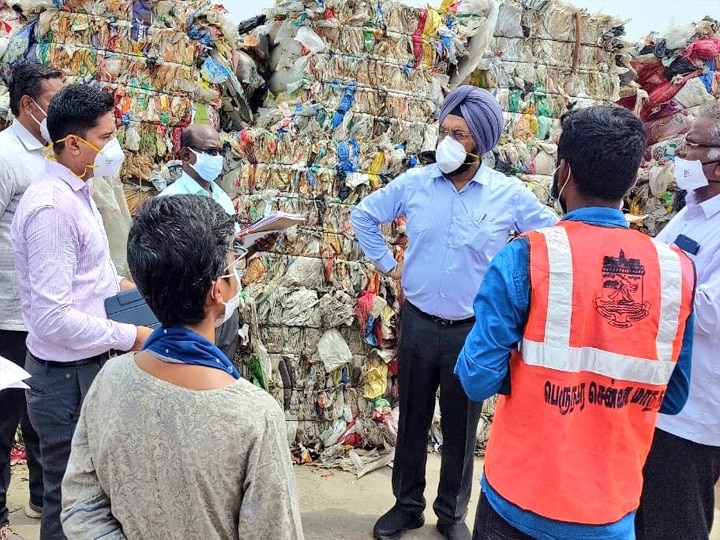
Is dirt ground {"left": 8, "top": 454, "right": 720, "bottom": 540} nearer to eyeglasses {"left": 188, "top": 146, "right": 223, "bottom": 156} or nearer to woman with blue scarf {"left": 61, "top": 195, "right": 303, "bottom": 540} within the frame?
eyeglasses {"left": 188, "top": 146, "right": 223, "bottom": 156}

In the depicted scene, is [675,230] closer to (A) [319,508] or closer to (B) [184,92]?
(A) [319,508]

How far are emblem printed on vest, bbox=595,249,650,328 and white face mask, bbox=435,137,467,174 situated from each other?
58.2 inches

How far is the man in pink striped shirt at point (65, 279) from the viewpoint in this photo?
6.57ft

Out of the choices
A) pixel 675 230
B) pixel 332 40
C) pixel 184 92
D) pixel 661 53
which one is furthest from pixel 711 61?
pixel 184 92

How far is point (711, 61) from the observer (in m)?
5.05

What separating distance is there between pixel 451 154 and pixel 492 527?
175 centimetres

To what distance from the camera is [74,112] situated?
217cm

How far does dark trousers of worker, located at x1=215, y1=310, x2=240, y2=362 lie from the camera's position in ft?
11.1

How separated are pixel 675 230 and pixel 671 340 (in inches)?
35.2

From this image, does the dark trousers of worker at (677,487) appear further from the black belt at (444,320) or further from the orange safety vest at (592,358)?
the black belt at (444,320)

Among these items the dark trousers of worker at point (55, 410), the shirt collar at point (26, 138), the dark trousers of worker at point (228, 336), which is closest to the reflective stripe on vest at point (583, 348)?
the dark trousers of worker at point (55, 410)

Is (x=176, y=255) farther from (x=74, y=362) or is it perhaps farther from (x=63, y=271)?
(x=74, y=362)

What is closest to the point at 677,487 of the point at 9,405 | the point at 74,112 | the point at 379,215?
the point at 379,215

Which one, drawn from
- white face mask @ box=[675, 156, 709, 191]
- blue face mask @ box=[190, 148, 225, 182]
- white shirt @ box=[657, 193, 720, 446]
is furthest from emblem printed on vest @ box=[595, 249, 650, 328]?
blue face mask @ box=[190, 148, 225, 182]
